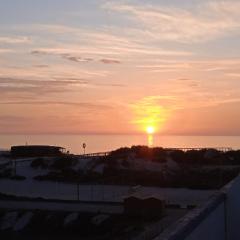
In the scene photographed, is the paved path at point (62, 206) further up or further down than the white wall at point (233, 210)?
further down

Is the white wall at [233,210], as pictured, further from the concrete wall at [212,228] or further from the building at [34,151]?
the building at [34,151]

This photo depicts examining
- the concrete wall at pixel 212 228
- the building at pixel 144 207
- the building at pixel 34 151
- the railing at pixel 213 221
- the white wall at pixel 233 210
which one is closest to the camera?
the railing at pixel 213 221

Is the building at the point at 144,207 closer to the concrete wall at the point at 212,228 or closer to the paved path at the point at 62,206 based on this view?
the paved path at the point at 62,206

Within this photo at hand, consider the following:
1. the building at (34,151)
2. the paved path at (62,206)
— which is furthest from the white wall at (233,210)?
the building at (34,151)

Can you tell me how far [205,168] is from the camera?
6538 cm

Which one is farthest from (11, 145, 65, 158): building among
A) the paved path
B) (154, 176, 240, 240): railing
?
(154, 176, 240, 240): railing

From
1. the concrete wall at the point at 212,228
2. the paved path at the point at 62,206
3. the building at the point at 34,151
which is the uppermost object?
the building at the point at 34,151

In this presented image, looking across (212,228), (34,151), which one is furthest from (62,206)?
(34,151)

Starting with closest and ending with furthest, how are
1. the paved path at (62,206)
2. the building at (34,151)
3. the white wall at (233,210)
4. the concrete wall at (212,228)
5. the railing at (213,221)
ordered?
the railing at (213,221) → the concrete wall at (212,228) → the white wall at (233,210) → the paved path at (62,206) → the building at (34,151)

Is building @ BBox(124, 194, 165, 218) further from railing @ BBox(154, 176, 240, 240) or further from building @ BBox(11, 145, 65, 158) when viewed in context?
building @ BBox(11, 145, 65, 158)

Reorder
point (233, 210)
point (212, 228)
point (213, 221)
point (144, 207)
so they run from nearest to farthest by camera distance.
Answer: point (212, 228), point (213, 221), point (233, 210), point (144, 207)

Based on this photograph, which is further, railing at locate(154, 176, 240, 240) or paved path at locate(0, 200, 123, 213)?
paved path at locate(0, 200, 123, 213)

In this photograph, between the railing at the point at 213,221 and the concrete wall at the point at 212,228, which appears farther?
the concrete wall at the point at 212,228

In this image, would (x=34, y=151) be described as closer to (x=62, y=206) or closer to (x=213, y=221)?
(x=62, y=206)
